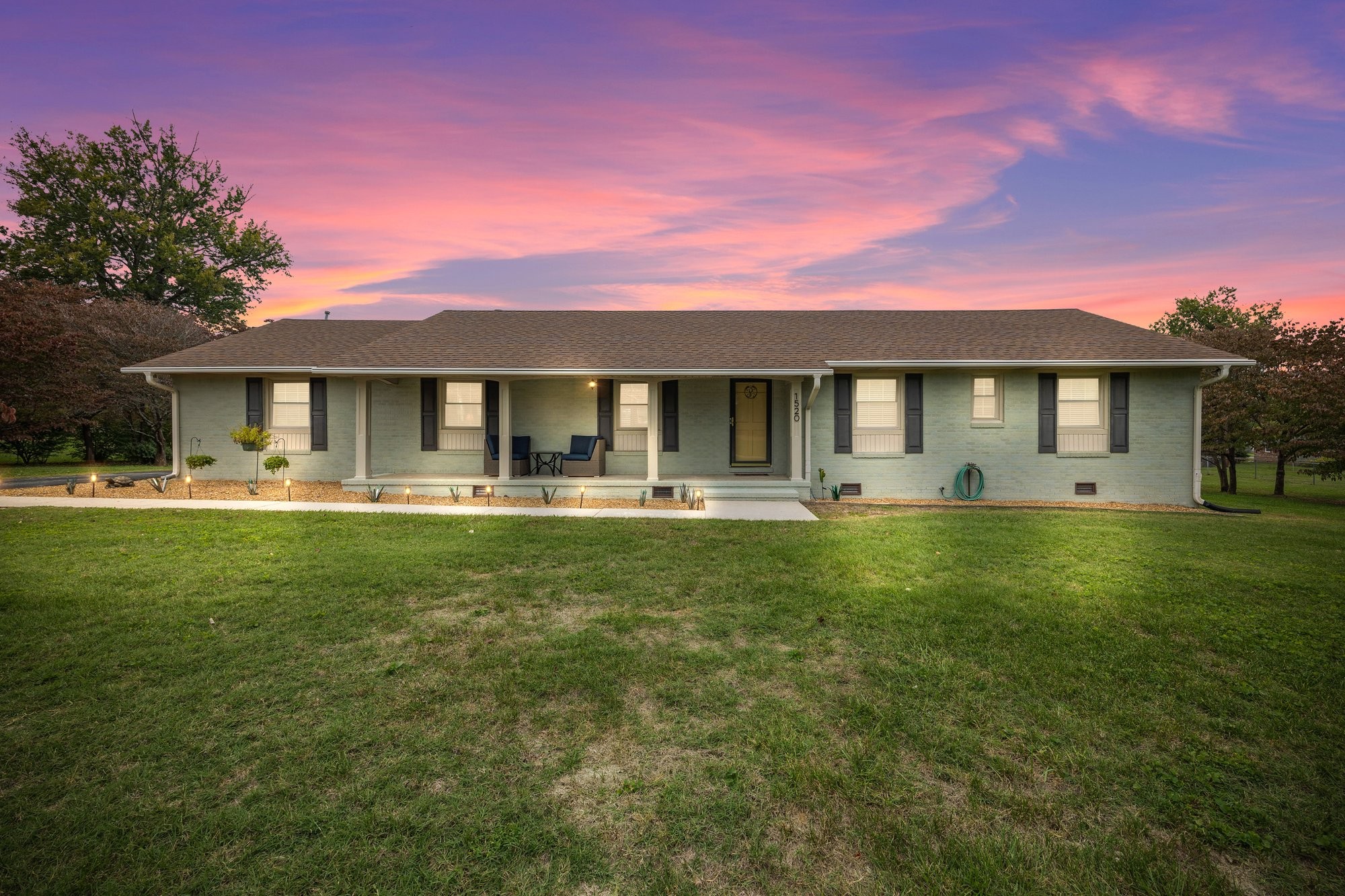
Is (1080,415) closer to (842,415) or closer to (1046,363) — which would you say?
(1046,363)

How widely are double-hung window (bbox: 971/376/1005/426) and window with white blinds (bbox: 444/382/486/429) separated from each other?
11574 mm

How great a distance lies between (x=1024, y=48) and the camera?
10.9m

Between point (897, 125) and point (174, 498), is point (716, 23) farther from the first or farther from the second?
point (174, 498)

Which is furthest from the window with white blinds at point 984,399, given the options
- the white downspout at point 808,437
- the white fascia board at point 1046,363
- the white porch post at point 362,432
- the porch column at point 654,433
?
the white porch post at point 362,432

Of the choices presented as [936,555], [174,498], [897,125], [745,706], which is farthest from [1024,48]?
[174,498]

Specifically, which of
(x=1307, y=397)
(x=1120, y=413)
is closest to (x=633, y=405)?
(x=1120, y=413)

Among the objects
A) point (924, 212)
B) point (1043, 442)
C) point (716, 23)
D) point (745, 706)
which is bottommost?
point (745, 706)

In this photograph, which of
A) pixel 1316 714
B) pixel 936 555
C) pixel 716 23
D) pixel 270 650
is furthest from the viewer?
pixel 716 23

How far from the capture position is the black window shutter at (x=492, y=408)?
43.7 ft

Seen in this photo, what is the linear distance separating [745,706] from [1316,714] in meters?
3.30

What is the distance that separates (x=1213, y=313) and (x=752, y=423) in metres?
32.7

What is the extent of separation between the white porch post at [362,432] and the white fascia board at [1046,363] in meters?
10.2

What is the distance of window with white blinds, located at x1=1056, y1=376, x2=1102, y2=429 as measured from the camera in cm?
1280

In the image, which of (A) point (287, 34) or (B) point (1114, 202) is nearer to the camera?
(A) point (287, 34)
